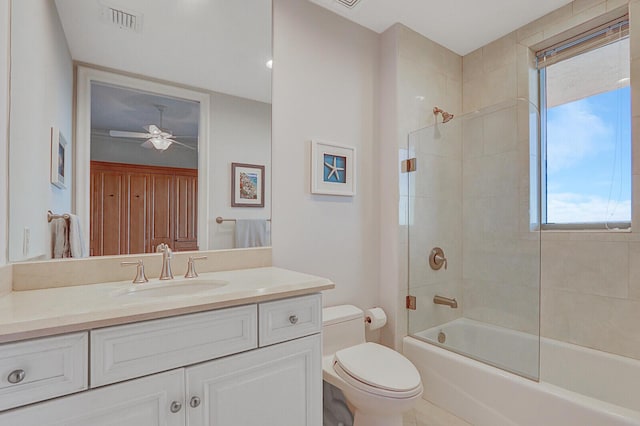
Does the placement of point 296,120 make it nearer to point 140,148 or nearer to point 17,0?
point 140,148

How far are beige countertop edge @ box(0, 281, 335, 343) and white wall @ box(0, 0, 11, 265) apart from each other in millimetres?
479

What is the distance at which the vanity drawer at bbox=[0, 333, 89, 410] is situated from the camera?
0.72 metres

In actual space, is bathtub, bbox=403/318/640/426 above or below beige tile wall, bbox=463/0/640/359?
below

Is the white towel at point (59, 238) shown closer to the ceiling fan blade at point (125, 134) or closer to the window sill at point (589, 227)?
the ceiling fan blade at point (125, 134)

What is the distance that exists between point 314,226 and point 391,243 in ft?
1.85

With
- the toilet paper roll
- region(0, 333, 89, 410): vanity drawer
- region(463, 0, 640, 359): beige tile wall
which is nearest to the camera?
region(0, 333, 89, 410): vanity drawer

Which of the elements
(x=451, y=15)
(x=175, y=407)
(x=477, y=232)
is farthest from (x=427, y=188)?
(x=175, y=407)

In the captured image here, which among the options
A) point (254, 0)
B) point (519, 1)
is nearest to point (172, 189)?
point (254, 0)

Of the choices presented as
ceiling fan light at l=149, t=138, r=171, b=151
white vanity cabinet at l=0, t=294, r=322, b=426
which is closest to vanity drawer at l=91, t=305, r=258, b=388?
white vanity cabinet at l=0, t=294, r=322, b=426

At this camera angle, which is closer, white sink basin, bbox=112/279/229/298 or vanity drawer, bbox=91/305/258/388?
vanity drawer, bbox=91/305/258/388

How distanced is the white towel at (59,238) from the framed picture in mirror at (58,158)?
5.5 inches

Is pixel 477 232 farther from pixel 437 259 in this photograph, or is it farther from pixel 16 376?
pixel 16 376

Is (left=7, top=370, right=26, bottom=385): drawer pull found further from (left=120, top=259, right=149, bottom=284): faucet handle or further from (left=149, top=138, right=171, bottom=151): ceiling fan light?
(left=149, top=138, right=171, bottom=151): ceiling fan light

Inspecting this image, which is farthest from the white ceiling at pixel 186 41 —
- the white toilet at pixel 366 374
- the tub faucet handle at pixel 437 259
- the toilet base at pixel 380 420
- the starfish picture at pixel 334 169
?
the toilet base at pixel 380 420
